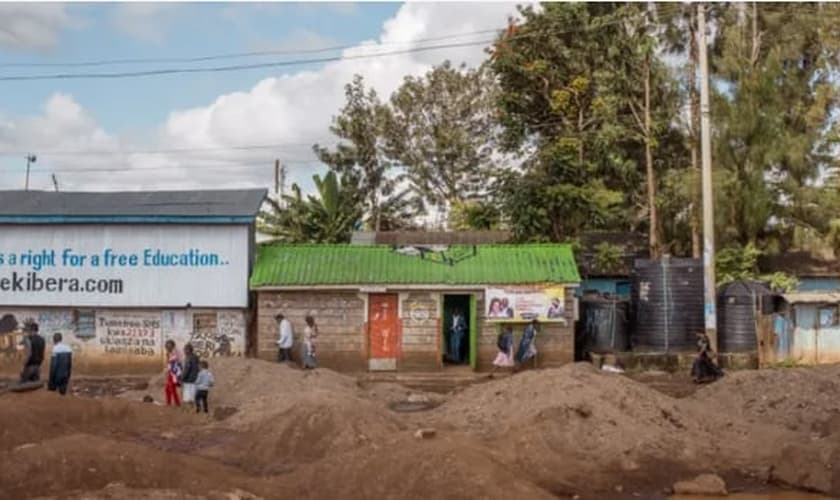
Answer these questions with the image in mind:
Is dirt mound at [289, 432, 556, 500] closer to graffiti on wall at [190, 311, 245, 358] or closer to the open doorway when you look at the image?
graffiti on wall at [190, 311, 245, 358]

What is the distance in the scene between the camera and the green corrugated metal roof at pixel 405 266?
84.4 feet

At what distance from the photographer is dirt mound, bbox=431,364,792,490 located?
13.9 metres

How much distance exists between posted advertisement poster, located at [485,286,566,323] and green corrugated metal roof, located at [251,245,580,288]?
0.93ft

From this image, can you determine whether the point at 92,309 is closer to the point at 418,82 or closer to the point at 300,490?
the point at 300,490

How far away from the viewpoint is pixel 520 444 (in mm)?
14148

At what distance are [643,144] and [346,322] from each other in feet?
57.1

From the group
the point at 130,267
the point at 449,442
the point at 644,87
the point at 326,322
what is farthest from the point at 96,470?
the point at 644,87

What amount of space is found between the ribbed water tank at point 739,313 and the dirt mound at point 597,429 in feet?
32.4

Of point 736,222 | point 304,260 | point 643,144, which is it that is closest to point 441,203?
point 643,144

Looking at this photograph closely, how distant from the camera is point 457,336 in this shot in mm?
26812

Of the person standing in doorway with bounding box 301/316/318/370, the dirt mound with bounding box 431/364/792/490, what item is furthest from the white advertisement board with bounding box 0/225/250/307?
the dirt mound with bounding box 431/364/792/490

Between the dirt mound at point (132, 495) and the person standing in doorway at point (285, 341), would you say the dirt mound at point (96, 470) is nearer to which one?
the dirt mound at point (132, 495)

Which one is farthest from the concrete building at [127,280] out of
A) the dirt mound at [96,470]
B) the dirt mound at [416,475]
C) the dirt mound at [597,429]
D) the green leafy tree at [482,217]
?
the dirt mound at [416,475]

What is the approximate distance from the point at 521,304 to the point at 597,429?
35.7 ft
